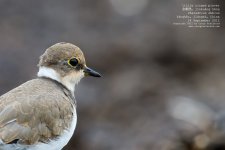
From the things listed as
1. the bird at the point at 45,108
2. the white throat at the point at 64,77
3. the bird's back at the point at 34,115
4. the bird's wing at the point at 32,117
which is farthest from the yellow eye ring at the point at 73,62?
the bird's wing at the point at 32,117

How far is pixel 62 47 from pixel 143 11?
9279 millimetres

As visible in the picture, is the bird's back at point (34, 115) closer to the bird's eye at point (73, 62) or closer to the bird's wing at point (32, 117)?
the bird's wing at point (32, 117)

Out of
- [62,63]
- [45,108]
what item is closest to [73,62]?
[62,63]

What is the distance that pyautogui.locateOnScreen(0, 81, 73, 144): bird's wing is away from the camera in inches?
282

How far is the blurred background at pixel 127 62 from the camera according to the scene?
41.8 ft

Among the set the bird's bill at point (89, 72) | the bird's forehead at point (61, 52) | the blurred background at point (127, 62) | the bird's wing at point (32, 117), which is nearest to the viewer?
the bird's wing at point (32, 117)

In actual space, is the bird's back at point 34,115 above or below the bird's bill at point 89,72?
below

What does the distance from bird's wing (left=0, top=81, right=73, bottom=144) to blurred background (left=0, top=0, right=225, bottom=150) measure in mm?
3747

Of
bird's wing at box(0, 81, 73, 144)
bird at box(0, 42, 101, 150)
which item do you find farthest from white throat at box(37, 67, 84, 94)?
bird's wing at box(0, 81, 73, 144)

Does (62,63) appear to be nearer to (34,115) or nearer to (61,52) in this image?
(61,52)

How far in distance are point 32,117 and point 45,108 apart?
214 mm

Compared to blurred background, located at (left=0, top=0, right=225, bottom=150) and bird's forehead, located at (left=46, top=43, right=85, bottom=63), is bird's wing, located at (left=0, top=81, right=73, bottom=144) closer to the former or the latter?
bird's forehead, located at (left=46, top=43, right=85, bottom=63)

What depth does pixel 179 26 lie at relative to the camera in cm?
1705

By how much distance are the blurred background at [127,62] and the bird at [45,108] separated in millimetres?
3215
